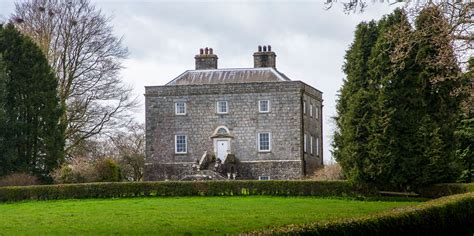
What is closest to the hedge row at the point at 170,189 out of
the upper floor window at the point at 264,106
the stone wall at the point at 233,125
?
the stone wall at the point at 233,125

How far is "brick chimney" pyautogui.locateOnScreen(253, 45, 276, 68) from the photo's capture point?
54.9 meters

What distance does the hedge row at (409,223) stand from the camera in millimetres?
14164

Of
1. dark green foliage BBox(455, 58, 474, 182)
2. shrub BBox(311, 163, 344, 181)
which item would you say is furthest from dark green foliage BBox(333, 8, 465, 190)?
shrub BBox(311, 163, 344, 181)

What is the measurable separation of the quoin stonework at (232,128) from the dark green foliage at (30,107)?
856cm

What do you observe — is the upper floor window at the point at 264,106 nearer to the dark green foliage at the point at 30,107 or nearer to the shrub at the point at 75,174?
the shrub at the point at 75,174

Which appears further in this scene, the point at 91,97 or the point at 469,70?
the point at 91,97

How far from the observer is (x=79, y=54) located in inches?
1916

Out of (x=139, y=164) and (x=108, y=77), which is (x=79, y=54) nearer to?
(x=108, y=77)

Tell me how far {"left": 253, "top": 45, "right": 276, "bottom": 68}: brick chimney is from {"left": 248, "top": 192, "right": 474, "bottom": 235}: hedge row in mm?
32980

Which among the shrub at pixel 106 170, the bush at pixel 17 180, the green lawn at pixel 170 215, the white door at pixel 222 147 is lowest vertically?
the green lawn at pixel 170 215

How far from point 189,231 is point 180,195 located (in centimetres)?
1866

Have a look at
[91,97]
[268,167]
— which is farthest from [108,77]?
[268,167]

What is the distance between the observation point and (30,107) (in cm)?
4575

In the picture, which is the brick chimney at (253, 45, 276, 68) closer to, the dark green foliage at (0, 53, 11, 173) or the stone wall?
the stone wall
